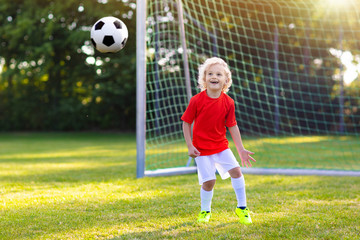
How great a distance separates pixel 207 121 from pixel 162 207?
0.93 meters

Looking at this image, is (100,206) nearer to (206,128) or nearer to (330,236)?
(206,128)

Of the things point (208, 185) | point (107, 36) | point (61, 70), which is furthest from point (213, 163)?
point (61, 70)

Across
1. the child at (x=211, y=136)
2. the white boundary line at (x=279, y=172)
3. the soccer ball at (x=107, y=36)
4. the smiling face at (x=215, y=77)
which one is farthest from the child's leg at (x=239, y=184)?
the white boundary line at (x=279, y=172)

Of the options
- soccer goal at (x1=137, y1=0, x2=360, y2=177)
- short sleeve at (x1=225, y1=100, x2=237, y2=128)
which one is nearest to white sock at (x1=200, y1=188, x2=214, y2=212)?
short sleeve at (x1=225, y1=100, x2=237, y2=128)

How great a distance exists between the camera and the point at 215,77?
10.1 feet

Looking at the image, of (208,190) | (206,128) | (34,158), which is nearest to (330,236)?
(208,190)

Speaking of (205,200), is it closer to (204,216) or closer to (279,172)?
(204,216)

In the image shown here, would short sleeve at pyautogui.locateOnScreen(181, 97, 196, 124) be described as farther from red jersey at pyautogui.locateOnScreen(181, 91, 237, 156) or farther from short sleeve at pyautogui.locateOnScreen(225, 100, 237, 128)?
short sleeve at pyautogui.locateOnScreen(225, 100, 237, 128)

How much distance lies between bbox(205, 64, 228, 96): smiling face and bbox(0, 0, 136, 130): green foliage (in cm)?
1313

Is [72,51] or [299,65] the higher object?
[72,51]

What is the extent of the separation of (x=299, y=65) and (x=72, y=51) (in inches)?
388

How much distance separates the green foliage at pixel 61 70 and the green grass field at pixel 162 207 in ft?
38.6

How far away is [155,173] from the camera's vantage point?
17.7 feet

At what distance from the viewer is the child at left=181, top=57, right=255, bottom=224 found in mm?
3098
